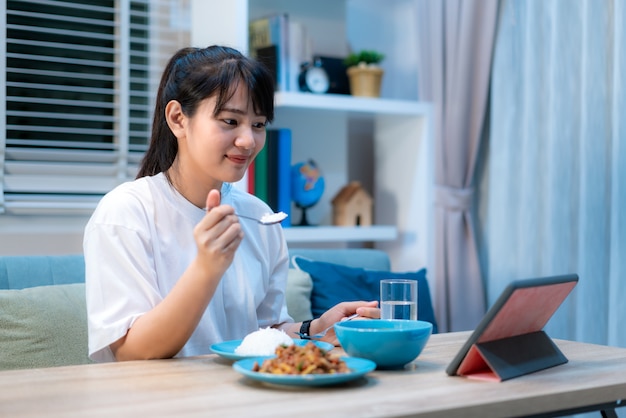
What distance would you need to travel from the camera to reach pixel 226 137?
157 cm

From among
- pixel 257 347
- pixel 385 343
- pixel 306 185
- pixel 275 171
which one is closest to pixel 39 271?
pixel 275 171

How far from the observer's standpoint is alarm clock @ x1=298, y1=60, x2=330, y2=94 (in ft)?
9.50

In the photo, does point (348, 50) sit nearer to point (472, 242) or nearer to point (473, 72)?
point (473, 72)

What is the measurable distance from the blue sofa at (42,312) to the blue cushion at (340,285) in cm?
70

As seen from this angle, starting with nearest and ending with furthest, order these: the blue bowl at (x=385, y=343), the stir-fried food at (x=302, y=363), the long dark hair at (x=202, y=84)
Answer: the stir-fried food at (x=302, y=363) < the blue bowl at (x=385, y=343) < the long dark hair at (x=202, y=84)

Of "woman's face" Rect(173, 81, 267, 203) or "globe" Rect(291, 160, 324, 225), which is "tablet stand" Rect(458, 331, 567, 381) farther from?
"globe" Rect(291, 160, 324, 225)

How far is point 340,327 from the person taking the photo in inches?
50.0

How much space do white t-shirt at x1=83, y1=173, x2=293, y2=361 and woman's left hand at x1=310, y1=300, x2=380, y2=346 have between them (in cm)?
18

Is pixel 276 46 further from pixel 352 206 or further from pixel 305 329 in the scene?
pixel 305 329

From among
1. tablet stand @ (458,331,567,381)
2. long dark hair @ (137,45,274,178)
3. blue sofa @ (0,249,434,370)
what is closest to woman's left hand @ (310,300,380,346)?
tablet stand @ (458,331,567,381)

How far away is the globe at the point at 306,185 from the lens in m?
2.89

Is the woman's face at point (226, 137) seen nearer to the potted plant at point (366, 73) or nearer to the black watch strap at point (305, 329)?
the black watch strap at point (305, 329)

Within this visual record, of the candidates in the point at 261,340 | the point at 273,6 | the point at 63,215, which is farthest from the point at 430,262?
the point at 261,340

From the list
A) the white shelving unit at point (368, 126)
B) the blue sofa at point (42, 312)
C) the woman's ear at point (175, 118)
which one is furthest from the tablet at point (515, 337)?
the white shelving unit at point (368, 126)
